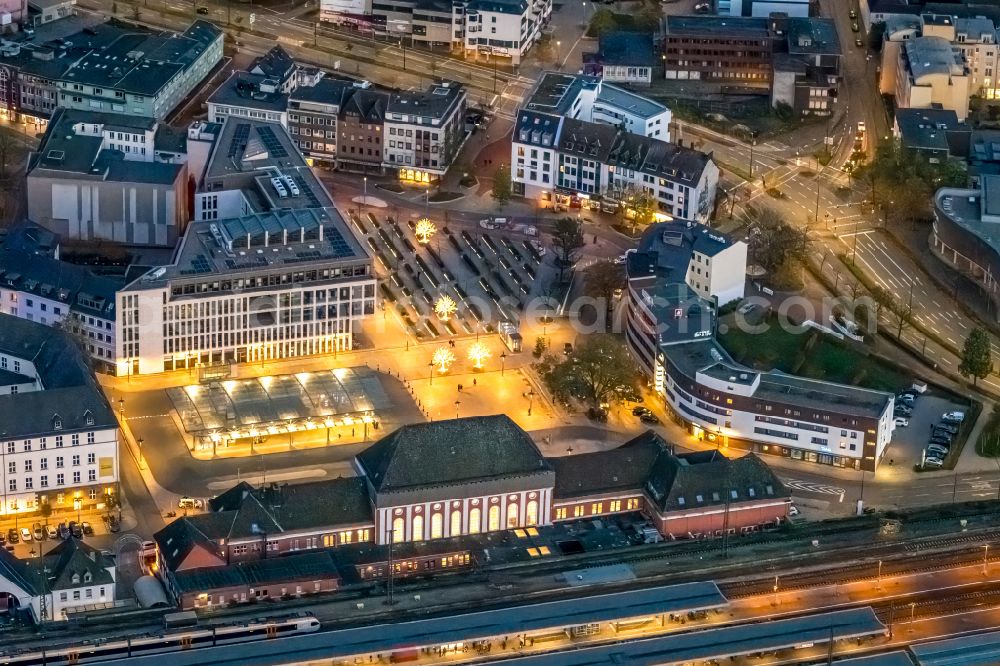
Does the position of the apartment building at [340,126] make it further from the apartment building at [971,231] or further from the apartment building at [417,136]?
the apartment building at [971,231]

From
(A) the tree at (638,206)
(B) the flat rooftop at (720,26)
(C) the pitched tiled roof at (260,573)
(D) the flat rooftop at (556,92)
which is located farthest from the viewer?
(B) the flat rooftop at (720,26)

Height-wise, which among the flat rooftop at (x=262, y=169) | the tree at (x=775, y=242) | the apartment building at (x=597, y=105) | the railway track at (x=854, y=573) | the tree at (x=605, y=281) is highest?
the apartment building at (x=597, y=105)

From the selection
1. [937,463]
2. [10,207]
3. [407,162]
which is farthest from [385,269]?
[937,463]

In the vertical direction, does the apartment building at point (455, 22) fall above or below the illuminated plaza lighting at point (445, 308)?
above

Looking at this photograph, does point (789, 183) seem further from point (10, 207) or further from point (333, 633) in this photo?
point (333, 633)

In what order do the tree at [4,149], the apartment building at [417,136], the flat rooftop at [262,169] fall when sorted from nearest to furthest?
the flat rooftop at [262,169] → the tree at [4,149] → the apartment building at [417,136]

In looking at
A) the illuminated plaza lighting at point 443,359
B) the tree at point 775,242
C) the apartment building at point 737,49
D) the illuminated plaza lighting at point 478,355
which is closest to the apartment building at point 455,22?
the apartment building at point 737,49

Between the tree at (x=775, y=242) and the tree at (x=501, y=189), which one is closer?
the tree at (x=775, y=242)

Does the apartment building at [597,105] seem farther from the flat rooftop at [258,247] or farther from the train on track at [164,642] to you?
the train on track at [164,642]
